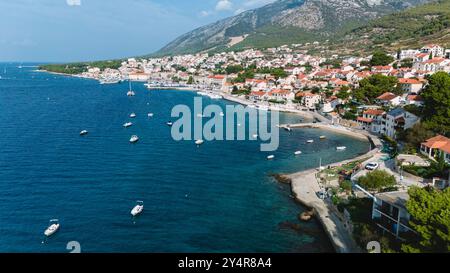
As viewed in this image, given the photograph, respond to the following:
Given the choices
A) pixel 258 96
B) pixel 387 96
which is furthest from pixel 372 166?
pixel 258 96

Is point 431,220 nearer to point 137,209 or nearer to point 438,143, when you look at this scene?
point 137,209

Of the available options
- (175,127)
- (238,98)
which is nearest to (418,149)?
(175,127)

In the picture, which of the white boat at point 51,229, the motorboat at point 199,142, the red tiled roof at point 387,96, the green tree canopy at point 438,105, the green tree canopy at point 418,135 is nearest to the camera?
the white boat at point 51,229

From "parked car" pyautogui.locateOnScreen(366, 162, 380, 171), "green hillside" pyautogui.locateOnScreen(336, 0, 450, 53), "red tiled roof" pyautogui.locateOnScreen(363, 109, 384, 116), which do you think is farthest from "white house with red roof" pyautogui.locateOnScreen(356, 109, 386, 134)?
"green hillside" pyautogui.locateOnScreen(336, 0, 450, 53)

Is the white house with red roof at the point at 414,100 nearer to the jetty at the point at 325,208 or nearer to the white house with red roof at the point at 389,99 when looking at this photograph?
the white house with red roof at the point at 389,99

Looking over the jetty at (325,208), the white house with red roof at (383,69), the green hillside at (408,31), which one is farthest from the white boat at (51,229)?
the green hillside at (408,31)

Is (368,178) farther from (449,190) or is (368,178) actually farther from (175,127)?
(175,127)
